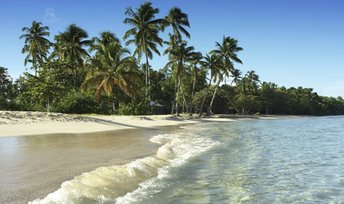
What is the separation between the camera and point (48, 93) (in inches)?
1411

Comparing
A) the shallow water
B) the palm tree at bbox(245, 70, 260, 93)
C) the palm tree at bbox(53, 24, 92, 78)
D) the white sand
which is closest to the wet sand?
the shallow water

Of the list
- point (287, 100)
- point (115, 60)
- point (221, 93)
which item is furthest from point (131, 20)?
point (287, 100)

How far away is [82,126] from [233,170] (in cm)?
1851

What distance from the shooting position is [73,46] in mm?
50781

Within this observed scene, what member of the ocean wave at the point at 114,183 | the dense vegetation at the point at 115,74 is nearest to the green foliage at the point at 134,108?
the dense vegetation at the point at 115,74

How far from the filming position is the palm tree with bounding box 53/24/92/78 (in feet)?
167

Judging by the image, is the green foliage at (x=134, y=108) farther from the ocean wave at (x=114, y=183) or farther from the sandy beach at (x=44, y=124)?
the ocean wave at (x=114, y=183)

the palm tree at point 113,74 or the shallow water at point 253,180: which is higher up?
the palm tree at point 113,74

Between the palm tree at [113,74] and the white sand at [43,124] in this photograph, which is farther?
the palm tree at [113,74]

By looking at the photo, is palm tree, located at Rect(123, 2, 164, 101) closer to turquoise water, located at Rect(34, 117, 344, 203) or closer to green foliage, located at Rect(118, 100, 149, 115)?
green foliage, located at Rect(118, 100, 149, 115)

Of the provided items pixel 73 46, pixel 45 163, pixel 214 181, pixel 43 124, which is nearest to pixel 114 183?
pixel 214 181

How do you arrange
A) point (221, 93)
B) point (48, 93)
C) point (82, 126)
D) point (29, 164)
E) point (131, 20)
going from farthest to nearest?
point (221, 93) → point (131, 20) → point (48, 93) → point (82, 126) → point (29, 164)

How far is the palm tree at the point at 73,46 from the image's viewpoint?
2005 inches

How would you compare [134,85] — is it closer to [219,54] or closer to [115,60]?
[115,60]
